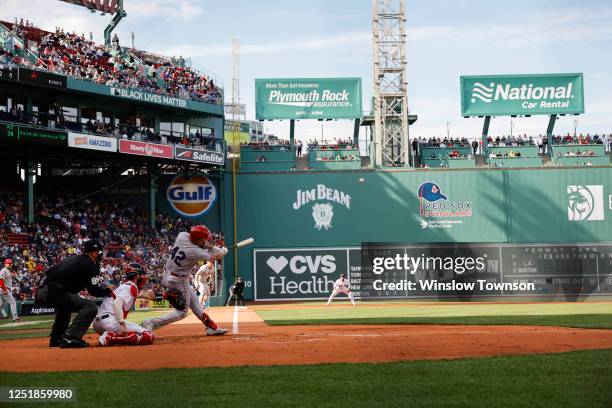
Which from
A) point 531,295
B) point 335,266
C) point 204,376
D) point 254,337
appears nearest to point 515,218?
point 531,295

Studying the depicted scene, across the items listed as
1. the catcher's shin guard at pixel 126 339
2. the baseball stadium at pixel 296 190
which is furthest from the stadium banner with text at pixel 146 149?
the catcher's shin guard at pixel 126 339

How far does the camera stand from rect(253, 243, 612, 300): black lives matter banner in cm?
4694

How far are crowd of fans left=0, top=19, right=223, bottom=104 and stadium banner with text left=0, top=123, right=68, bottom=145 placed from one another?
3525mm

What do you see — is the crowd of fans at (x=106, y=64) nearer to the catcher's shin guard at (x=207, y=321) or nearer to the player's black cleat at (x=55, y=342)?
the catcher's shin guard at (x=207, y=321)

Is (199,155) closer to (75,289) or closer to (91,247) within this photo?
(91,247)

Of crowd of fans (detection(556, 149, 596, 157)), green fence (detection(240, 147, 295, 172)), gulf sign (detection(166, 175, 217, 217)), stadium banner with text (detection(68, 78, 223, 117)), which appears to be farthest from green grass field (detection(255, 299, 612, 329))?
crowd of fans (detection(556, 149, 596, 157))

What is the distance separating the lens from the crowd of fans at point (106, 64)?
41.0 m

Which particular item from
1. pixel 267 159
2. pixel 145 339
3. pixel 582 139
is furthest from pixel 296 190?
pixel 145 339

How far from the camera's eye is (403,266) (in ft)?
154

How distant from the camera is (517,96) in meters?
55.2

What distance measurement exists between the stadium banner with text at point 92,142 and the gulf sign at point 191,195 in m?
8.61

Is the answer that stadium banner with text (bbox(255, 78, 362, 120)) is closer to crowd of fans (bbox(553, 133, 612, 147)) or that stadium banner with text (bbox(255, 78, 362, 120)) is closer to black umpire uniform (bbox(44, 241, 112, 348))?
crowd of fans (bbox(553, 133, 612, 147))

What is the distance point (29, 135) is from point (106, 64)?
30.5ft

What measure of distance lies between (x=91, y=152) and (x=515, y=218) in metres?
25.7
